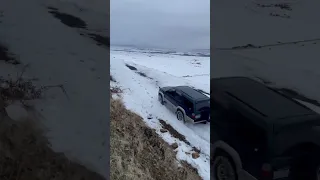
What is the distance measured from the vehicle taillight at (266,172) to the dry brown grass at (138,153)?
0.43m

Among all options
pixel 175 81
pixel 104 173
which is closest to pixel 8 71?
pixel 104 173

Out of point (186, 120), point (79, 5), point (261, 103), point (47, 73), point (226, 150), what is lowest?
point (226, 150)

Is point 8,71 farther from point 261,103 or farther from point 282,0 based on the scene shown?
point 282,0

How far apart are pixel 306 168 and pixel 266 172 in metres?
0.25

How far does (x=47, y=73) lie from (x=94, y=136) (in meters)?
0.48

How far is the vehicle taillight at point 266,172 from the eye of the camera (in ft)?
5.88

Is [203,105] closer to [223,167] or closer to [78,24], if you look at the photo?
[223,167]

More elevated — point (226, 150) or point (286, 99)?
point (286, 99)

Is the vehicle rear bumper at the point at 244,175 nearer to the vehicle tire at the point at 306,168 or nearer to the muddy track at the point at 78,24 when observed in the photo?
the vehicle tire at the point at 306,168

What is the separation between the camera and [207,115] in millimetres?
2025

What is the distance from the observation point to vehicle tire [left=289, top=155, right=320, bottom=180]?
1.81m

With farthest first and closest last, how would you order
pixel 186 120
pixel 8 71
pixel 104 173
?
pixel 186 120, pixel 104 173, pixel 8 71

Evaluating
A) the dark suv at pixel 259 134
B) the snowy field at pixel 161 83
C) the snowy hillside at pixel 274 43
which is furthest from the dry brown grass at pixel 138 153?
the snowy hillside at pixel 274 43

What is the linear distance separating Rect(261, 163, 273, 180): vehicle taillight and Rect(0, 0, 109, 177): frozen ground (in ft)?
3.12
